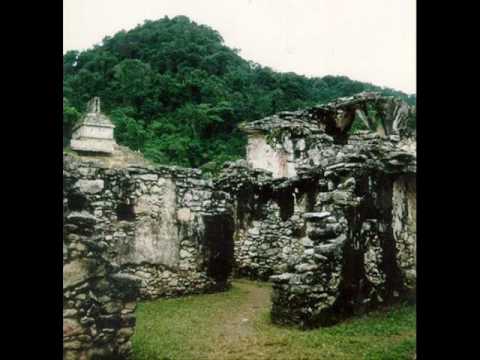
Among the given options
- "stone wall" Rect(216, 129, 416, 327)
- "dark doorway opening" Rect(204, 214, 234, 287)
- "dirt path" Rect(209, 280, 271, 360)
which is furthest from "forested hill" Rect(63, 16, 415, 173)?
"dirt path" Rect(209, 280, 271, 360)

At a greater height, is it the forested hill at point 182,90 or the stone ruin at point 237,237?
the forested hill at point 182,90

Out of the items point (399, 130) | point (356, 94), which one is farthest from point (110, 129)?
point (399, 130)

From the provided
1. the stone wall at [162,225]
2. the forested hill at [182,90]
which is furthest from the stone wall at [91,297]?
the forested hill at [182,90]

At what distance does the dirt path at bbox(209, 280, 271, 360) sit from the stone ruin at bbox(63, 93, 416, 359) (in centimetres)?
54

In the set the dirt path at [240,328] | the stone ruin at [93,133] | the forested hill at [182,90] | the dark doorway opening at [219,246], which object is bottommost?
the dirt path at [240,328]

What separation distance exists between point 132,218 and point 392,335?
5.04 metres

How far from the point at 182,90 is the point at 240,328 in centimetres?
1026

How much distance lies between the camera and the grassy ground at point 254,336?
5703mm

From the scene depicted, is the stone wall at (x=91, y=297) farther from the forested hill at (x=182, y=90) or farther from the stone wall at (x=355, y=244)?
the forested hill at (x=182, y=90)

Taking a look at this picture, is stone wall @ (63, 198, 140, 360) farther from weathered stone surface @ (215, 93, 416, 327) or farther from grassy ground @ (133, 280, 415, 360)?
weathered stone surface @ (215, 93, 416, 327)

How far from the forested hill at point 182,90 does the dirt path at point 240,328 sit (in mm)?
6574

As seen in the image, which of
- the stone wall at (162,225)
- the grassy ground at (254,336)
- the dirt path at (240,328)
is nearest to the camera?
the grassy ground at (254,336)
